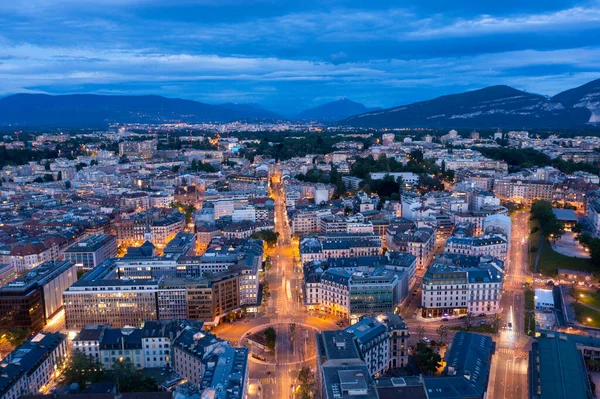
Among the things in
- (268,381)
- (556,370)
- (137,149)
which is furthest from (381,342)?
(137,149)

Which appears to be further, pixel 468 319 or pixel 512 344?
pixel 468 319

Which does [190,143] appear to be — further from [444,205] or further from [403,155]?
[444,205]

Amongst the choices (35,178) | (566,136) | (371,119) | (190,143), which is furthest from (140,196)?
(371,119)

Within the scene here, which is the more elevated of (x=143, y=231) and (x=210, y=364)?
(x=143, y=231)

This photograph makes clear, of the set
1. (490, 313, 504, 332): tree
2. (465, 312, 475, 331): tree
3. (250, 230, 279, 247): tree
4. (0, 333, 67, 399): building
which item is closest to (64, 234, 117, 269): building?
(250, 230, 279, 247): tree

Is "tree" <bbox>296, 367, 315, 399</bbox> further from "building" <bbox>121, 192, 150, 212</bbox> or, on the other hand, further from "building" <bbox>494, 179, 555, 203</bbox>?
A: "building" <bbox>494, 179, 555, 203</bbox>

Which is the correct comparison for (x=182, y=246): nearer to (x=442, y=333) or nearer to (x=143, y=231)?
(x=143, y=231)

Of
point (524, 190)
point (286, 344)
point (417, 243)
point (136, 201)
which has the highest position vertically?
point (524, 190)

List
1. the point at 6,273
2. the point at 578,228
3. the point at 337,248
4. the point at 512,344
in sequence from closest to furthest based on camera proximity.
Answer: the point at 512,344 < the point at 6,273 < the point at 337,248 < the point at 578,228

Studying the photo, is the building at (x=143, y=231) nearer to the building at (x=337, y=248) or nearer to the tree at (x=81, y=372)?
the building at (x=337, y=248)
